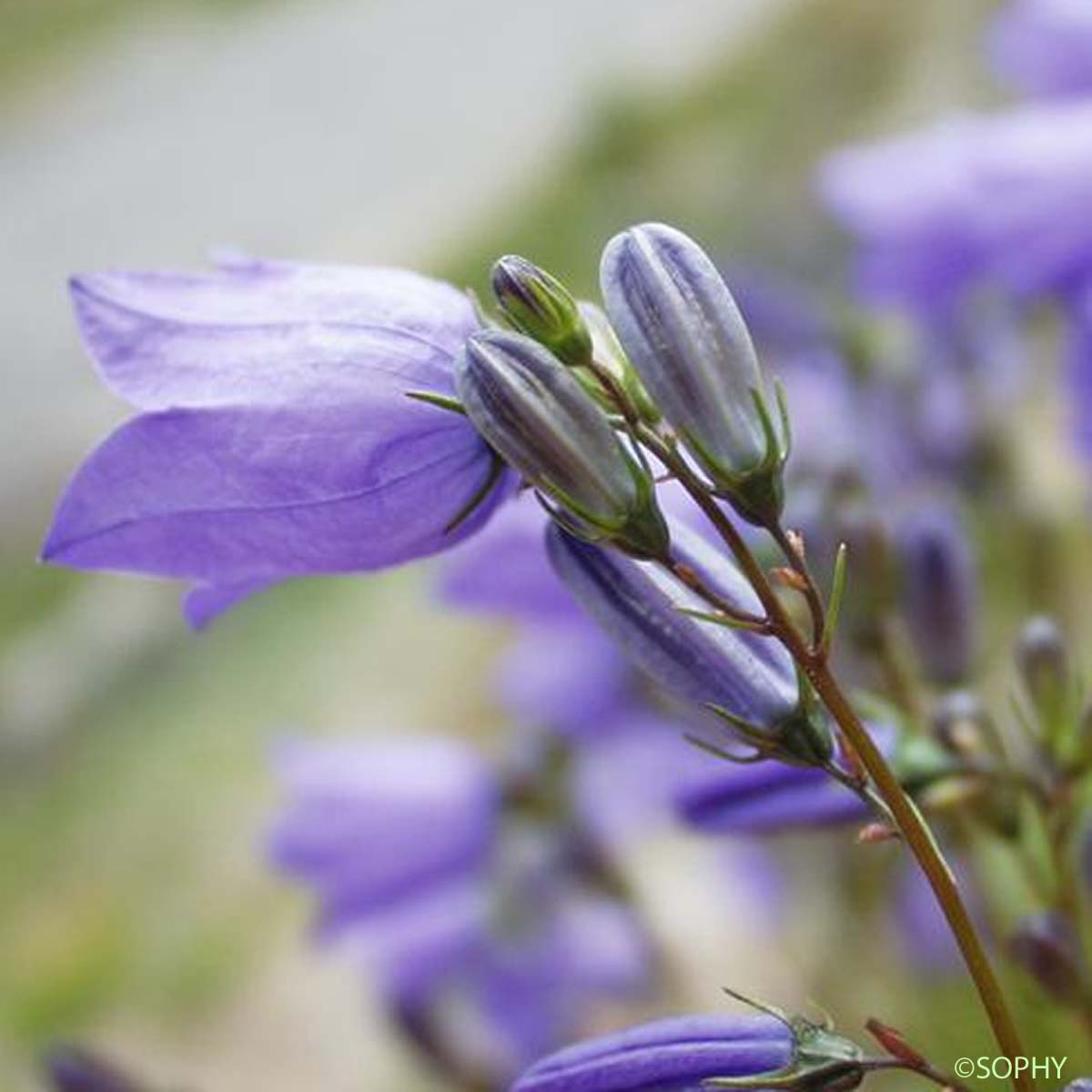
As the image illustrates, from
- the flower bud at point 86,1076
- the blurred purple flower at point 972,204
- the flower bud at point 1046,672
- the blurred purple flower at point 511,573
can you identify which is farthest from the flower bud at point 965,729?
the flower bud at point 86,1076

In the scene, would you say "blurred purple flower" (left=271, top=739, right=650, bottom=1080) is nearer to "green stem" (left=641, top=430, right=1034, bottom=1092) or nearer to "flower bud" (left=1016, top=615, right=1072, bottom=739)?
"flower bud" (left=1016, top=615, right=1072, bottom=739)

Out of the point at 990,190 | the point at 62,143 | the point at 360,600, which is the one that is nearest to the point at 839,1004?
the point at 990,190

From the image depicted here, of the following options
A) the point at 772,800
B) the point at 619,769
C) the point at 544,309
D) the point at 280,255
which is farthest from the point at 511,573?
the point at 280,255

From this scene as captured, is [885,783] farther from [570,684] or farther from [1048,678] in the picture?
[570,684]

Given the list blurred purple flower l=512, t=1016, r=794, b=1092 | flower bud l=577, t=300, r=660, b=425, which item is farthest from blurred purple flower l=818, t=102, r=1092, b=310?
blurred purple flower l=512, t=1016, r=794, b=1092

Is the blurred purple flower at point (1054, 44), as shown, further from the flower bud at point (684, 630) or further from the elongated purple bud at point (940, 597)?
the flower bud at point (684, 630)
